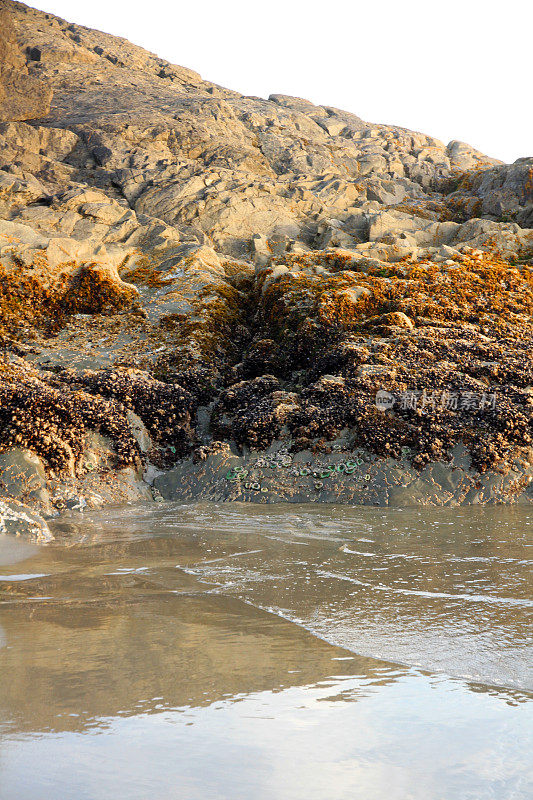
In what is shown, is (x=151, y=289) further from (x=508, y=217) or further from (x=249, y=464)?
(x=508, y=217)

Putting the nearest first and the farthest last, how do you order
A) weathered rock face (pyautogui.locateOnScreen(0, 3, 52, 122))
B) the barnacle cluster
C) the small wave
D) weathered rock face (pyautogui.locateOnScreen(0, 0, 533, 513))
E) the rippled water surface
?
the rippled water surface → the small wave → the barnacle cluster → weathered rock face (pyautogui.locateOnScreen(0, 0, 533, 513)) → weathered rock face (pyautogui.locateOnScreen(0, 3, 52, 122))

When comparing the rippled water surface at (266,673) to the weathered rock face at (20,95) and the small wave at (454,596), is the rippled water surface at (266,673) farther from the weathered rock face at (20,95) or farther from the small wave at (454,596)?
the weathered rock face at (20,95)

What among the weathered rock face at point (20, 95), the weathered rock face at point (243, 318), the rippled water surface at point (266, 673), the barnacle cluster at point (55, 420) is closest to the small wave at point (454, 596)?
the rippled water surface at point (266, 673)

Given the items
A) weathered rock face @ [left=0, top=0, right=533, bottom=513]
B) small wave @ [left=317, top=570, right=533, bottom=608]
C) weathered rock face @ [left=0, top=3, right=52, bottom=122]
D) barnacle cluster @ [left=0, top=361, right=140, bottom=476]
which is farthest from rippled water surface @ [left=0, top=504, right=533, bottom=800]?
weathered rock face @ [left=0, top=3, right=52, bottom=122]

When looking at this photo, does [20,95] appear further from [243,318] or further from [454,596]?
[454,596]

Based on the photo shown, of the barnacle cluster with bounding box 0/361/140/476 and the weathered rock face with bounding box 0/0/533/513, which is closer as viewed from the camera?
the barnacle cluster with bounding box 0/361/140/476

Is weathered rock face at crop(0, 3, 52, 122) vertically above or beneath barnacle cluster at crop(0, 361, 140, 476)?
above

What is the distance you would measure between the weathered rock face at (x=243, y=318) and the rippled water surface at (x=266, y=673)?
4110 mm

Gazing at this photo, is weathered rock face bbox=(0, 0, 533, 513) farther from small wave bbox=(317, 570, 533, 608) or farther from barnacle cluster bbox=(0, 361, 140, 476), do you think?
small wave bbox=(317, 570, 533, 608)

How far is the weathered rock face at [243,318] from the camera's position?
1109 cm

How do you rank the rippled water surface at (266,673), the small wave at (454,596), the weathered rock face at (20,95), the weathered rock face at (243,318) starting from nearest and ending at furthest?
the rippled water surface at (266,673), the small wave at (454,596), the weathered rock face at (243,318), the weathered rock face at (20,95)

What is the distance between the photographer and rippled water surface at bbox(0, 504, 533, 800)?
2.78 metres

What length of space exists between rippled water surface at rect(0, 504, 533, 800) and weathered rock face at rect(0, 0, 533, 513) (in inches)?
162

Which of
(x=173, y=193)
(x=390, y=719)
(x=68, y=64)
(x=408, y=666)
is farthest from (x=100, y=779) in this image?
(x=68, y=64)
